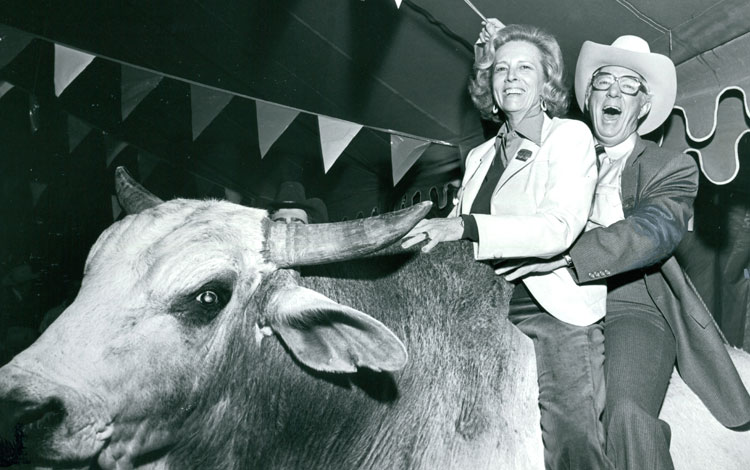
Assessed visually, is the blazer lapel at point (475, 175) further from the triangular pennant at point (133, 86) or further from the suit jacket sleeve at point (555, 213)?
the triangular pennant at point (133, 86)

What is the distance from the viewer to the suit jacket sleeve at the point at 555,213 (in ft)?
7.71

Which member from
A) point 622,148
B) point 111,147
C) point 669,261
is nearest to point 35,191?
point 111,147

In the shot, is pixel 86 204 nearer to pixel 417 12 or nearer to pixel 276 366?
pixel 276 366

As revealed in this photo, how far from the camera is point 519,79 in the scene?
2.79 m

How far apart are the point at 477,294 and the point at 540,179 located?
0.54 metres

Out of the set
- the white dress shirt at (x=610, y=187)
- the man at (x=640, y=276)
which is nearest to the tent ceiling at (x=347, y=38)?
the man at (x=640, y=276)

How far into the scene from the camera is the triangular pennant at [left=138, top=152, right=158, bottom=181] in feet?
12.3

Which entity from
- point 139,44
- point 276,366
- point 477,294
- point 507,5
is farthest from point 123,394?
point 507,5

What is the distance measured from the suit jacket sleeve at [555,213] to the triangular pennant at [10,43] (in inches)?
99.9

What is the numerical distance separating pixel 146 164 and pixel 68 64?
2.33ft

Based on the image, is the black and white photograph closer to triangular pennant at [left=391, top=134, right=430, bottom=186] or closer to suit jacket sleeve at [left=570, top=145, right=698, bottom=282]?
suit jacket sleeve at [left=570, top=145, right=698, bottom=282]

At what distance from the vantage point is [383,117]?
198 inches

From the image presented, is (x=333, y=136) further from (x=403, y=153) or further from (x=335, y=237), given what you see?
(x=335, y=237)

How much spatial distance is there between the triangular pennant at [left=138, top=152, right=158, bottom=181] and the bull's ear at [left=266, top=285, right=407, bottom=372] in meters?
1.87
